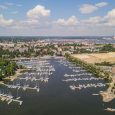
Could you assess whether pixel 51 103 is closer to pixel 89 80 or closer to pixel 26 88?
pixel 26 88

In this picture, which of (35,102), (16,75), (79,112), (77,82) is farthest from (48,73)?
(79,112)

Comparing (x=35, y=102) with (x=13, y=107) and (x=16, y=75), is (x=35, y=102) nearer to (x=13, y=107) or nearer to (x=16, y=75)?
(x=13, y=107)

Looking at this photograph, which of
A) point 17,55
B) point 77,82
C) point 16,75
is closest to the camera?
point 77,82

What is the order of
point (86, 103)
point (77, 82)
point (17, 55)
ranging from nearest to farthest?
point (86, 103) < point (77, 82) < point (17, 55)

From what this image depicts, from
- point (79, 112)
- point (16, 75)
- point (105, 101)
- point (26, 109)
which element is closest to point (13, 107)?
point (26, 109)

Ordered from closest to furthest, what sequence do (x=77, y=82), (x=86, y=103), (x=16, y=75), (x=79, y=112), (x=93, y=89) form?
1. (x=79, y=112)
2. (x=86, y=103)
3. (x=93, y=89)
4. (x=77, y=82)
5. (x=16, y=75)

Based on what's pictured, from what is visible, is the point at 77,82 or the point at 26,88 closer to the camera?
the point at 26,88

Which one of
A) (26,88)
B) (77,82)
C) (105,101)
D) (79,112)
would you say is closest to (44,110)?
(79,112)

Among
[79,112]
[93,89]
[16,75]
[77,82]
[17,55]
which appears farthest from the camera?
[17,55]

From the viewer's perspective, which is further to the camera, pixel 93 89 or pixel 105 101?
pixel 93 89
